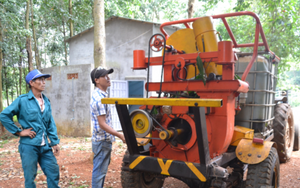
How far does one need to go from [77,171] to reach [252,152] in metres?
3.61

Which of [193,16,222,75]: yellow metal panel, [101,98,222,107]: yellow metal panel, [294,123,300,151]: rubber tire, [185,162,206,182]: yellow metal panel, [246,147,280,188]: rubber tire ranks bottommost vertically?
[294,123,300,151]: rubber tire

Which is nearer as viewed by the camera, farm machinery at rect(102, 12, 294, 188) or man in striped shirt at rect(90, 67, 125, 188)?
farm machinery at rect(102, 12, 294, 188)

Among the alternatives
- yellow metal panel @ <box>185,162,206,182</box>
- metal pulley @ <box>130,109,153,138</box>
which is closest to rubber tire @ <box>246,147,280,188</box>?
yellow metal panel @ <box>185,162,206,182</box>

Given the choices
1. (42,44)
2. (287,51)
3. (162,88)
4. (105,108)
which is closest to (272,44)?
(287,51)

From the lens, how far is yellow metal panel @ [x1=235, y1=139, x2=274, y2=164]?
117 inches

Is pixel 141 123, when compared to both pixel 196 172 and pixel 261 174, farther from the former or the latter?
pixel 261 174

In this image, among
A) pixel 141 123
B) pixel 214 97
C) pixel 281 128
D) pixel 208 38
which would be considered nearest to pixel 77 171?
pixel 141 123

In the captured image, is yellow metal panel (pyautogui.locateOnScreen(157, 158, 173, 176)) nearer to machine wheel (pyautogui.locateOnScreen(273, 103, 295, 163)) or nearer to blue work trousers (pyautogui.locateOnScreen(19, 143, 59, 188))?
blue work trousers (pyautogui.locateOnScreen(19, 143, 59, 188))

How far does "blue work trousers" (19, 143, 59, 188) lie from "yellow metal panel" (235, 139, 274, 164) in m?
2.33

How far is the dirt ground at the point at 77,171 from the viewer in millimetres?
4496

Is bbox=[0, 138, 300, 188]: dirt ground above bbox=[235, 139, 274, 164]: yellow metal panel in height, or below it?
below

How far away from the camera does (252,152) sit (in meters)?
3.07

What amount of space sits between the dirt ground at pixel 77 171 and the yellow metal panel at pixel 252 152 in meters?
1.67

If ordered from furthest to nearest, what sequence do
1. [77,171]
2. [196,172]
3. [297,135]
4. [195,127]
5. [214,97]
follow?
[297,135]
[77,171]
[214,97]
[195,127]
[196,172]
